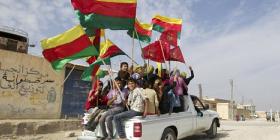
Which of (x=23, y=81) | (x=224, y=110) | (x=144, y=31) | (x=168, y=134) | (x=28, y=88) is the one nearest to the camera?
(x=168, y=134)

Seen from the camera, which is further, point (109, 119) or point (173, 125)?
point (173, 125)

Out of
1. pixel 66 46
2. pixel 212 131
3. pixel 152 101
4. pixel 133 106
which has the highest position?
pixel 66 46

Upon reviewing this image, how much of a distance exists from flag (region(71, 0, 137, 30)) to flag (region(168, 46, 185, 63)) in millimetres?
2536

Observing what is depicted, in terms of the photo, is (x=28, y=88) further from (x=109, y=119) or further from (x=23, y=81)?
(x=109, y=119)

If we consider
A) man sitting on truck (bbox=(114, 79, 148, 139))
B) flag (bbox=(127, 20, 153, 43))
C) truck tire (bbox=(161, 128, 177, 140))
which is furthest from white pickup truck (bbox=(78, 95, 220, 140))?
flag (bbox=(127, 20, 153, 43))

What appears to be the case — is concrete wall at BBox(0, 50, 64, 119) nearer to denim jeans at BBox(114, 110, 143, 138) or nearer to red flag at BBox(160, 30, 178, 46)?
red flag at BBox(160, 30, 178, 46)

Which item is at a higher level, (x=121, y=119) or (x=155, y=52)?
(x=155, y=52)

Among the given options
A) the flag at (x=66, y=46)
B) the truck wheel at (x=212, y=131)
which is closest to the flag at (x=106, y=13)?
the flag at (x=66, y=46)

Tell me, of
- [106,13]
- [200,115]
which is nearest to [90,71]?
[106,13]

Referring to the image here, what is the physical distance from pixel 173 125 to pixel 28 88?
11983 millimetres

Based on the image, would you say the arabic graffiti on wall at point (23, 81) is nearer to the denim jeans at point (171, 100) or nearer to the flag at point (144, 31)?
the flag at point (144, 31)

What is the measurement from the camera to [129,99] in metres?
7.59

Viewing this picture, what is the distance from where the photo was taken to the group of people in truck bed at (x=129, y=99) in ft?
24.1

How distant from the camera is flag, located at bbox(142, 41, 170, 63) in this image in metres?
11.2
